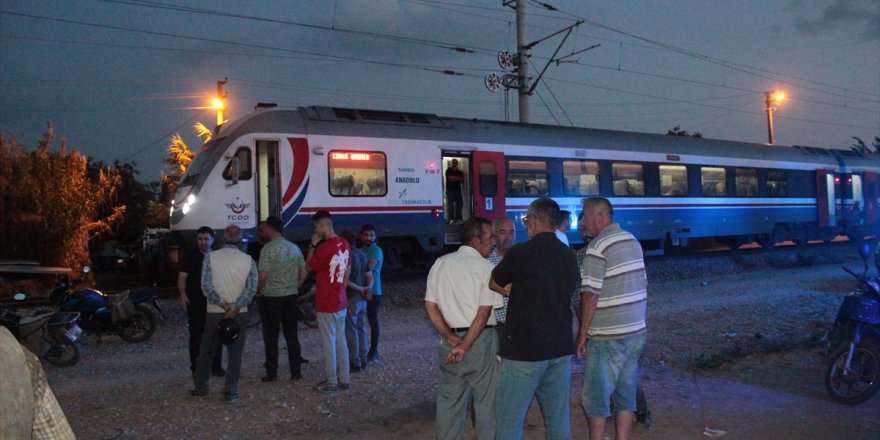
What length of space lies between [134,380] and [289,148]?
20.6 ft

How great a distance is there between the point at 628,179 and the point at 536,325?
1489 centimetres

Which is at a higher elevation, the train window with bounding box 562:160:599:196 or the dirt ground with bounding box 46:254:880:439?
the train window with bounding box 562:160:599:196

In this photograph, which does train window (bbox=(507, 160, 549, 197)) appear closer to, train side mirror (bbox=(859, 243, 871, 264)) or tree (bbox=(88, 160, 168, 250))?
train side mirror (bbox=(859, 243, 871, 264))

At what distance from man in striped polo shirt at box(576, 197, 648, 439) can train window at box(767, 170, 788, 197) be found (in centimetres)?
1992

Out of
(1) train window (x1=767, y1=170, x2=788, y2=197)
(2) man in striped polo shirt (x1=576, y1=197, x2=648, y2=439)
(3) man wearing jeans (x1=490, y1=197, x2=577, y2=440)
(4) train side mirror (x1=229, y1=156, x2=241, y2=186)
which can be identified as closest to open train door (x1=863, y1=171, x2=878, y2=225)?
(1) train window (x1=767, y1=170, x2=788, y2=197)

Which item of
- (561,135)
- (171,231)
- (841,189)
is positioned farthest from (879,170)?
(171,231)

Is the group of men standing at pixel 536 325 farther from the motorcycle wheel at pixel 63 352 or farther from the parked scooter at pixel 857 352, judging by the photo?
the motorcycle wheel at pixel 63 352

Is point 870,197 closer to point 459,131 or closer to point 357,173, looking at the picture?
point 459,131

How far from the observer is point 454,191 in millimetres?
15492

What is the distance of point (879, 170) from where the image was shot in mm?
27438

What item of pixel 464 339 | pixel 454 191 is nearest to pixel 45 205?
pixel 454 191

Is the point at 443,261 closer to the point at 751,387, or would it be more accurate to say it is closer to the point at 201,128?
the point at 751,387

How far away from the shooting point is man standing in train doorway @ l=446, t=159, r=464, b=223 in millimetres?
15258

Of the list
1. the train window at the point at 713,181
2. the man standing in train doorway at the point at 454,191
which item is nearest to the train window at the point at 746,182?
the train window at the point at 713,181
